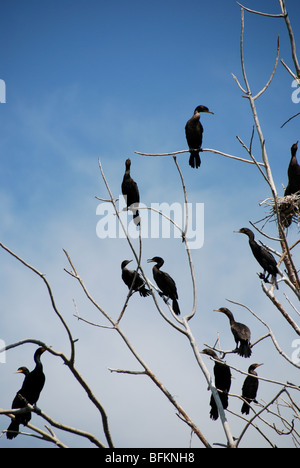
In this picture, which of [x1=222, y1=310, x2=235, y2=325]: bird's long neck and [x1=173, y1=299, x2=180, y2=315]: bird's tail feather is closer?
[x1=222, y1=310, x2=235, y2=325]: bird's long neck

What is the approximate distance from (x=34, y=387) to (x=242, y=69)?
156 inches

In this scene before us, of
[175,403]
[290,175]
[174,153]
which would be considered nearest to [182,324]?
[175,403]

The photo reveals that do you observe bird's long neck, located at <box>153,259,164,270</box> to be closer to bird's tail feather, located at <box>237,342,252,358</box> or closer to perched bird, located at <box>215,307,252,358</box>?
perched bird, located at <box>215,307,252,358</box>

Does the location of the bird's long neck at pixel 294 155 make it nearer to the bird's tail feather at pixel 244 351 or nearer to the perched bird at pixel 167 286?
the perched bird at pixel 167 286

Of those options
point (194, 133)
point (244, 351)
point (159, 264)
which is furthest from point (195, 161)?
point (244, 351)

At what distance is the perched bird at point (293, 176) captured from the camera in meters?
7.98

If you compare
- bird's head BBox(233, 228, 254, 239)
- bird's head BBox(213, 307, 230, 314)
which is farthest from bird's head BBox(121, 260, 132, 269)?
bird's head BBox(233, 228, 254, 239)

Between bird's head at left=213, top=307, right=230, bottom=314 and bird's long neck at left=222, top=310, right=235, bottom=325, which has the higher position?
bird's head at left=213, top=307, right=230, bottom=314

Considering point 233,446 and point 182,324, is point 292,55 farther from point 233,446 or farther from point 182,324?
point 233,446

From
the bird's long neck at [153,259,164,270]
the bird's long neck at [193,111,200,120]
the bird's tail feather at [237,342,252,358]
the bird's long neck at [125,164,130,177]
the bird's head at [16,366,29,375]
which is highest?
the bird's long neck at [193,111,200,120]

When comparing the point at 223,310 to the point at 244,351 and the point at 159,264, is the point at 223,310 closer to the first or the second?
the point at 244,351

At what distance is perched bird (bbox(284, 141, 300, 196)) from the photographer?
7984mm

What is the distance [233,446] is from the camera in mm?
3699

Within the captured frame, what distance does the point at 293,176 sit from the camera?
823 cm
